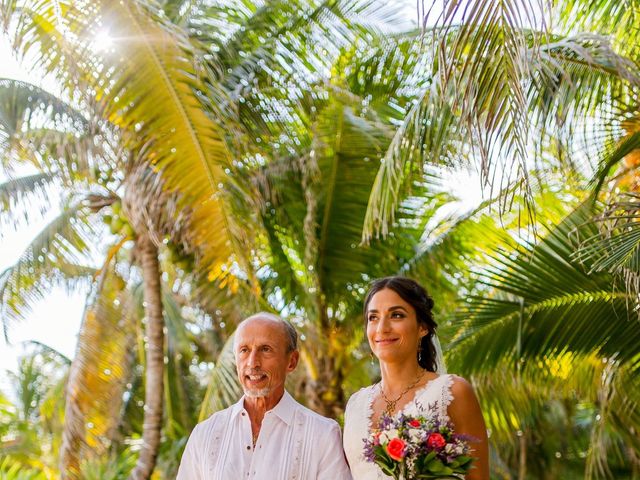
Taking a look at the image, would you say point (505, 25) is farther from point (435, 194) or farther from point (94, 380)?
point (94, 380)

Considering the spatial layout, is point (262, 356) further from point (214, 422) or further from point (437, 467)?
point (437, 467)

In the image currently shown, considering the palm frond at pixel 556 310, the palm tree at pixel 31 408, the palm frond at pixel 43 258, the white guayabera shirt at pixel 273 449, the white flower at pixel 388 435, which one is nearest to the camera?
the white flower at pixel 388 435

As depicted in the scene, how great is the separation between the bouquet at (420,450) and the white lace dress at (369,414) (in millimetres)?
223

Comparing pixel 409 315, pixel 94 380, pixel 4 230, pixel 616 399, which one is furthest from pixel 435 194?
pixel 409 315

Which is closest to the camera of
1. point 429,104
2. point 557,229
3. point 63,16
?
point 429,104

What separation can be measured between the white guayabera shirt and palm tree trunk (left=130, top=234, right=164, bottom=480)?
5.42 m

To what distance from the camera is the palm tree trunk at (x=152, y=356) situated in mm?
9922

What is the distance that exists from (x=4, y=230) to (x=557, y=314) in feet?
23.1

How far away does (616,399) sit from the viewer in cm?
795

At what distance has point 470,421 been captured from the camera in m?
4.31

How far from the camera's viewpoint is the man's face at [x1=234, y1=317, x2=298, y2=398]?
178 inches

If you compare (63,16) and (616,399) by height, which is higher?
(63,16)

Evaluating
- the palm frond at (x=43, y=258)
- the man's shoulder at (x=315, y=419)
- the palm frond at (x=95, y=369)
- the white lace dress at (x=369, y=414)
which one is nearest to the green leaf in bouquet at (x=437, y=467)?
the white lace dress at (x=369, y=414)

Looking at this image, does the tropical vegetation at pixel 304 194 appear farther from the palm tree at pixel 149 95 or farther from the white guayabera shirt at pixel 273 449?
the white guayabera shirt at pixel 273 449
